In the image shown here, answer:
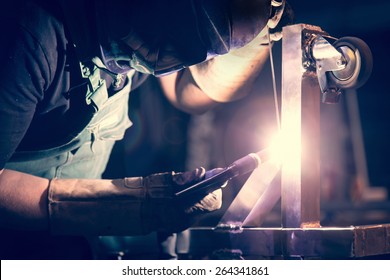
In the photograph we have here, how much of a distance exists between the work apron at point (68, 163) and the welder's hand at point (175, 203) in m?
0.33

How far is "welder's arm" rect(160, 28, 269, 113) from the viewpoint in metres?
1.79

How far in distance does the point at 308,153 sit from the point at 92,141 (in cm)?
80

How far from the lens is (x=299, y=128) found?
4.38 feet

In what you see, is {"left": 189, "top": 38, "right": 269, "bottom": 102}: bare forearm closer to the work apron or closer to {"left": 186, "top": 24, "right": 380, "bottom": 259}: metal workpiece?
the work apron

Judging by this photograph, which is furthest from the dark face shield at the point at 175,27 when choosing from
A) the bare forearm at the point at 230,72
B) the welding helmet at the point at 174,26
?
the bare forearm at the point at 230,72

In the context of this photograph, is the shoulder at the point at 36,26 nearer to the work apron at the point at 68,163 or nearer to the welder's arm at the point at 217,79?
the work apron at the point at 68,163

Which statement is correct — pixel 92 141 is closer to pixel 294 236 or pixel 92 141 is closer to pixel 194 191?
pixel 194 191

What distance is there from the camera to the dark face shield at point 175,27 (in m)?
1.29

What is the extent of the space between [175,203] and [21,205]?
44 cm

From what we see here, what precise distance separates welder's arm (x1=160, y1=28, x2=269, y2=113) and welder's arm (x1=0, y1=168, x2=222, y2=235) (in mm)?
541

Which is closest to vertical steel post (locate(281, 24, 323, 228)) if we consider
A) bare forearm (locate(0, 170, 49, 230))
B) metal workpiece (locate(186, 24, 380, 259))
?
metal workpiece (locate(186, 24, 380, 259))

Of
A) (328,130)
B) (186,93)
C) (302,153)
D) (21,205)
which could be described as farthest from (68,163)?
(328,130)

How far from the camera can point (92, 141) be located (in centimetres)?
179
